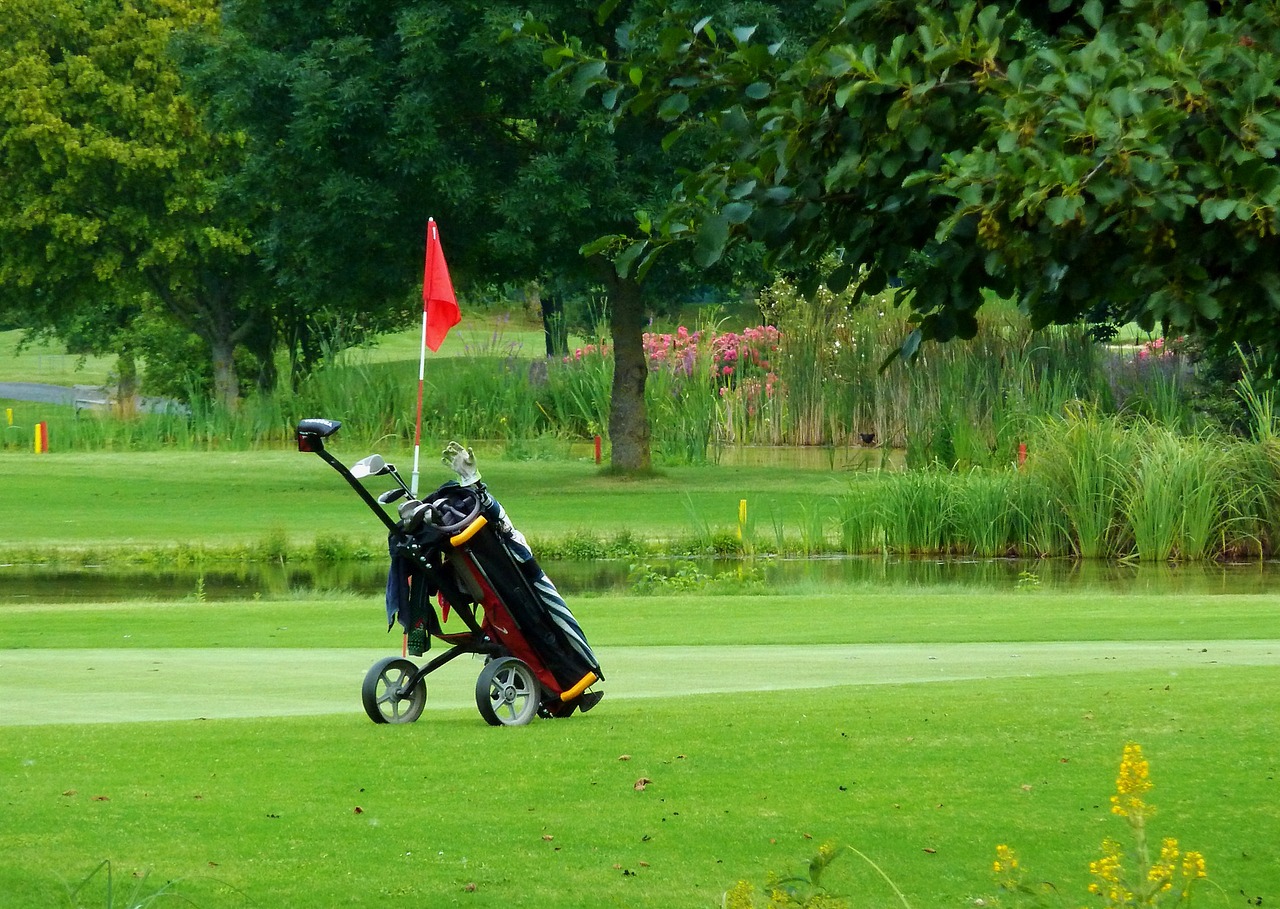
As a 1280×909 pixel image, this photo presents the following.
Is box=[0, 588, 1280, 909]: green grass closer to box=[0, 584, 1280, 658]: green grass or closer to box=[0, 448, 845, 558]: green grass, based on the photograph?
box=[0, 584, 1280, 658]: green grass

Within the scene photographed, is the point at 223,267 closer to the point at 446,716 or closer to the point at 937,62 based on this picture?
the point at 446,716

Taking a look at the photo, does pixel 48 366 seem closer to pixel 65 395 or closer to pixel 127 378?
pixel 65 395

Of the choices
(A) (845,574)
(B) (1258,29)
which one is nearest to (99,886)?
(B) (1258,29)

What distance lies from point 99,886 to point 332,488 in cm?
2721

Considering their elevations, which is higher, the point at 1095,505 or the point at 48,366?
the point at 48,366

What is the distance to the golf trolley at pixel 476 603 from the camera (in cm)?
870

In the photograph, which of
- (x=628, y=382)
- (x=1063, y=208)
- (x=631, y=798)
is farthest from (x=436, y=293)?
(x=1063, y=208)

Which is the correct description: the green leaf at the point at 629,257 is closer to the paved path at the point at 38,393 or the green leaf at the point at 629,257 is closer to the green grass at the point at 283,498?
the green grass at the point at 283,498

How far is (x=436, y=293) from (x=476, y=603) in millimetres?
9480

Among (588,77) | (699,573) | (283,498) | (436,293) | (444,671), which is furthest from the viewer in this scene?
(283,498)

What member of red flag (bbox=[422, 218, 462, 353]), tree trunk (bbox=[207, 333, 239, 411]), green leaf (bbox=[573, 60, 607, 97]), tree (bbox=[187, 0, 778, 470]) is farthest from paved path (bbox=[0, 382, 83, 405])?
green leaf (bbox=[573, 60, 607, 97])

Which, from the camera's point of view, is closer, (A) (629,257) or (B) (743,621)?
(A) (629,257)

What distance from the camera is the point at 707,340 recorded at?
124ft

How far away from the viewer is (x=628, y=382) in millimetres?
30750
